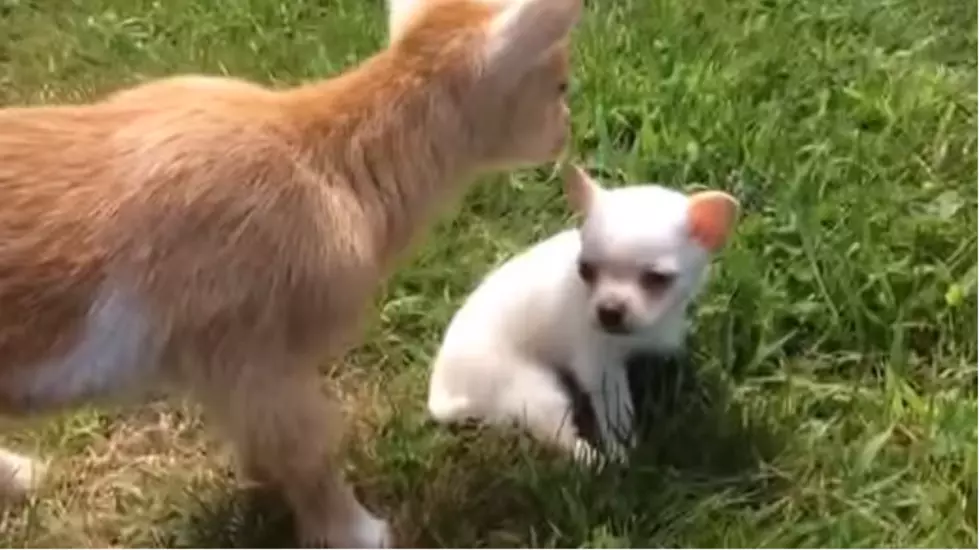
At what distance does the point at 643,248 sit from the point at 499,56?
0.29 meters

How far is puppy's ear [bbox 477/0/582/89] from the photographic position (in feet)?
7.06

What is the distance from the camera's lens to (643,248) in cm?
231

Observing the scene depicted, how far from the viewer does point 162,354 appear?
213 cm

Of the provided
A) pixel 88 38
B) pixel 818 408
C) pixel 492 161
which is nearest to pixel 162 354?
pixel 492 161

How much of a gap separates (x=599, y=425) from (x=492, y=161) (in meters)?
0.35

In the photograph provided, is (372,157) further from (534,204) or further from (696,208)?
(534,204)

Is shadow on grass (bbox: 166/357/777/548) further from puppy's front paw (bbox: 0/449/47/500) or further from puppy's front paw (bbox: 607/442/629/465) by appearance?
puppy's front paw (bbox: 0/449/47/500)

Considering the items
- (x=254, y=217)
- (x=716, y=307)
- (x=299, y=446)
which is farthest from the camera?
(x=716, y=307)

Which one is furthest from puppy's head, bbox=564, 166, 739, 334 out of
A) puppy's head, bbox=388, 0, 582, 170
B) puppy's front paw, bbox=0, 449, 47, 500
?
puppy's front paw, bbox=0, 449, 47, 500

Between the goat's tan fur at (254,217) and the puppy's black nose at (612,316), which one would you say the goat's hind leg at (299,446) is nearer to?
the goat's tan fur at (254,217)

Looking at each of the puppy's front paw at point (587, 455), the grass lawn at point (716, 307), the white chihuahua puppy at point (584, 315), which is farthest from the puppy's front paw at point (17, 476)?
the puppy's front paw at point (587, 455)

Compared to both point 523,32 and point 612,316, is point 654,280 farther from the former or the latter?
point 523,32

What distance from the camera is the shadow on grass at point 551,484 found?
2283 millimetres

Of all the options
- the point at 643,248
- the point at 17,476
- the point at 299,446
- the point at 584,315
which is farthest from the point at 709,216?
the point at 17,476
